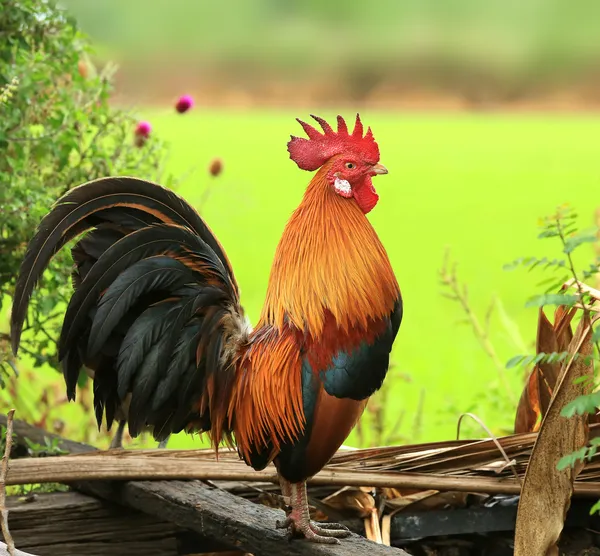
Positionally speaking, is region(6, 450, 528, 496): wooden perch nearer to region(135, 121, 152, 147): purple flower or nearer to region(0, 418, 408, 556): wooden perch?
region(0, 418, 408, 556): wooden perch

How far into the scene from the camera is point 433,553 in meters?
2.63

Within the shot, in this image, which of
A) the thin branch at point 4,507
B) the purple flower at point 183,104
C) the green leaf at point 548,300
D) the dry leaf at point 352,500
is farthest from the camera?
the purple flower at point 183,104

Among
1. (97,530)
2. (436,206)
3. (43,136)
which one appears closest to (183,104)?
(43,136)

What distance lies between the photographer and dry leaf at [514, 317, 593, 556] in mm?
2180

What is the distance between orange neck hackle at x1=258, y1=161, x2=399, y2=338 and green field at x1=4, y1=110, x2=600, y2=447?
1.31m

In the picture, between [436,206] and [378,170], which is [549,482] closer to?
[378,170]

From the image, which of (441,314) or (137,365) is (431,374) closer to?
(441,314)

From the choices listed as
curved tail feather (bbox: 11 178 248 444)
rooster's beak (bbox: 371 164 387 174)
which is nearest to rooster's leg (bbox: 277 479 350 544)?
curved tail feather (bbox: 11 178 248 444)

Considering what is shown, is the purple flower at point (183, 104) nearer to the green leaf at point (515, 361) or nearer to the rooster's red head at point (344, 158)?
the rooster's red head at point (344, 158)

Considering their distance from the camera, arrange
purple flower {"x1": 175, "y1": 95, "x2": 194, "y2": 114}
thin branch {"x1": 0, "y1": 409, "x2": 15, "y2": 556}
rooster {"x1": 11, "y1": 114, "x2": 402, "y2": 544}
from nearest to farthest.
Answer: thin branch {"x1": 0, "y1": 409, "x2": 15, "y2": 556} < rooster {"x1": 11, "y1": 114, "x2": 402, "y2": 544} < purple flower {"x1": 175, "y1": 95, "x2": 194, "y2": 114}

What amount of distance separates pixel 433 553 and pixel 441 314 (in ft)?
19.2

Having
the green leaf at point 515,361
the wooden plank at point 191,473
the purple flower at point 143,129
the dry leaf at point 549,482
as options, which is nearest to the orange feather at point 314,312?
the wooden plank at point 191,473

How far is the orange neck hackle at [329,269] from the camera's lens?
2.20m

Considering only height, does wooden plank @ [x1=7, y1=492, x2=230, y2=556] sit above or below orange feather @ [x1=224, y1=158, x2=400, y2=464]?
below
